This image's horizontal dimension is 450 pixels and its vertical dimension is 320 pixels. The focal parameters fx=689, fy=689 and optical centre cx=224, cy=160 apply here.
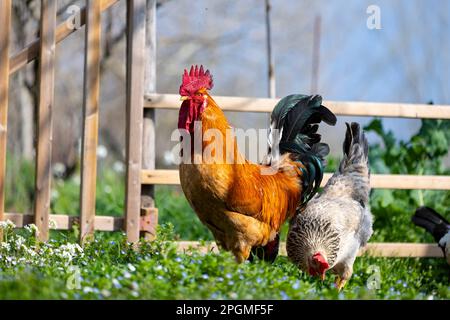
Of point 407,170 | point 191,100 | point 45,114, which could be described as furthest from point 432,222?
point 45,114

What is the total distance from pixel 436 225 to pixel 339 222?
1.74 m

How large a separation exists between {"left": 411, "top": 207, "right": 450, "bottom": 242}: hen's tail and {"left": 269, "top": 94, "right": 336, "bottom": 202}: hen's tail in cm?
168

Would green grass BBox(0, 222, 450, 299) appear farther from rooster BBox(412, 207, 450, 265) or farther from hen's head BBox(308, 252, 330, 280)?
rooster BBox(412, 207, 450, 265)

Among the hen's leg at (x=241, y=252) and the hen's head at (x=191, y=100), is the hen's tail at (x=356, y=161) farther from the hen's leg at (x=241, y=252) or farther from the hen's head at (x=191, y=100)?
the hen's head at (x=191, y=100)

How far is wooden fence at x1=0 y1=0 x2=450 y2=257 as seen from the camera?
595cm

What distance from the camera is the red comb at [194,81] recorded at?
4.61 meters

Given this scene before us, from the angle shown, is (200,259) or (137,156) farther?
(137,156)

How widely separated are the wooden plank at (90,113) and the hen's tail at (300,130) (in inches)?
64.9

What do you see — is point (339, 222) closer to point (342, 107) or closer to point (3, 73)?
point (342, 107)

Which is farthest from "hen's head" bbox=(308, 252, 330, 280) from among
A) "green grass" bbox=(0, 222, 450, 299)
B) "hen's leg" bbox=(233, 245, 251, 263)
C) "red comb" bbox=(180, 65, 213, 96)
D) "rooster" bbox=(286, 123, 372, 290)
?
"red comb" bbox=(180, 65, 213, 96)

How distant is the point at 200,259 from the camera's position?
3.80 m
